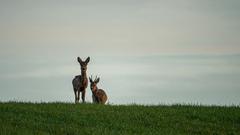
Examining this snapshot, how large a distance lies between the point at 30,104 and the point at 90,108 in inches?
124

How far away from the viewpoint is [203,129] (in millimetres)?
27922

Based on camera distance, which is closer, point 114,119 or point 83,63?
point 114,119

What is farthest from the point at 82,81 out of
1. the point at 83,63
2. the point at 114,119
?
the point at 114,119

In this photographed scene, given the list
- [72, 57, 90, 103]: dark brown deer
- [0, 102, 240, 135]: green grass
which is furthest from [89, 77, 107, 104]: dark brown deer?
[0, 102, 240, 135]: green grass

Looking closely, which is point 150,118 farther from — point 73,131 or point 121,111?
point 73,131

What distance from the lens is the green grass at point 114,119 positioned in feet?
88.0

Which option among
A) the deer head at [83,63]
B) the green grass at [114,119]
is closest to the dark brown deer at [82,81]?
the deer head at [83,63]

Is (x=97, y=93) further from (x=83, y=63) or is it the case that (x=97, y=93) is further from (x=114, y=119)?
(x=114, y=119)

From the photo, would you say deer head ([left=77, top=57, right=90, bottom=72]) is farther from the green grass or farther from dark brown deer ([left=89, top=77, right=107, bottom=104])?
the green grass

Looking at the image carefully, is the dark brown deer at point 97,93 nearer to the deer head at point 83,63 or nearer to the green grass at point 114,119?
the deer head at point 83,63

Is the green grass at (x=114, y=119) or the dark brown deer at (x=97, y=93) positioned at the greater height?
the dark brown deer at (x=97, y=93)

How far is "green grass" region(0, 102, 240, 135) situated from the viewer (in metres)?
26.8

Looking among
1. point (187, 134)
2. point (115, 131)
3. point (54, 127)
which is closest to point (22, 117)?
point (54, 127)

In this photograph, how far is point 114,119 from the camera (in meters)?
29.0
